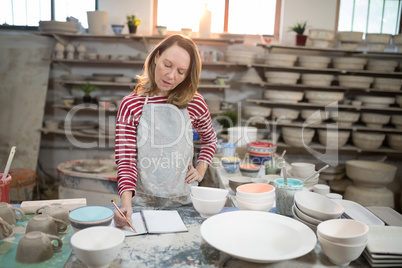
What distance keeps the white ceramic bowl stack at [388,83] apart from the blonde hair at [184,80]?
12.6 feet

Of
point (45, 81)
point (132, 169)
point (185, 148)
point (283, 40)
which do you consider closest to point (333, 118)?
point (283, 40)

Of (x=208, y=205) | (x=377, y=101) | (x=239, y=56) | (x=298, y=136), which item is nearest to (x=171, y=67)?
(x=208, y=205)

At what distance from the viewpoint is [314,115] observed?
4.82 m

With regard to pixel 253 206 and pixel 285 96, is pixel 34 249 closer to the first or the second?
pixel 253 206

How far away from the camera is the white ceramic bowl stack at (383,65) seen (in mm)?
4711

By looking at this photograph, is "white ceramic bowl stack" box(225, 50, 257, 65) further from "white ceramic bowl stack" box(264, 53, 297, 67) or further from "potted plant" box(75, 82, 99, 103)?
"potted plant" box(75, 82, 99, 103)

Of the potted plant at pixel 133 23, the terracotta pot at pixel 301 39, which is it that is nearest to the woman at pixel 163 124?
the potted plant at pixel 133 23

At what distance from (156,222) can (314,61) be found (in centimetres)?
396

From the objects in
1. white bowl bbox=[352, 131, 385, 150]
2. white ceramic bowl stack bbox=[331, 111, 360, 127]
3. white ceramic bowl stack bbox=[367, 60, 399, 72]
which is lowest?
white bowl bbox=[352, 131, 385, 150]

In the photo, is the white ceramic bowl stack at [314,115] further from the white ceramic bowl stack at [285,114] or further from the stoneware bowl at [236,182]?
the stoneware bowl at [236,182]

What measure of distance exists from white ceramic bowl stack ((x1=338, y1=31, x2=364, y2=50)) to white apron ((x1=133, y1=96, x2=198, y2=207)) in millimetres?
3721

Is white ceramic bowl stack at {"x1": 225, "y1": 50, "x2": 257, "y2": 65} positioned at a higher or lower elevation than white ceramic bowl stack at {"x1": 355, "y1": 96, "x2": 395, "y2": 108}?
higher

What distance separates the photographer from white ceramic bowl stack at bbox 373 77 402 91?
15.4 ft

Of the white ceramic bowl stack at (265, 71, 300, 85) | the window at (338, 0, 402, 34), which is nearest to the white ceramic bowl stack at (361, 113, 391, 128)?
the white ceramic bowl stack at (265, 71, 300, 85)
